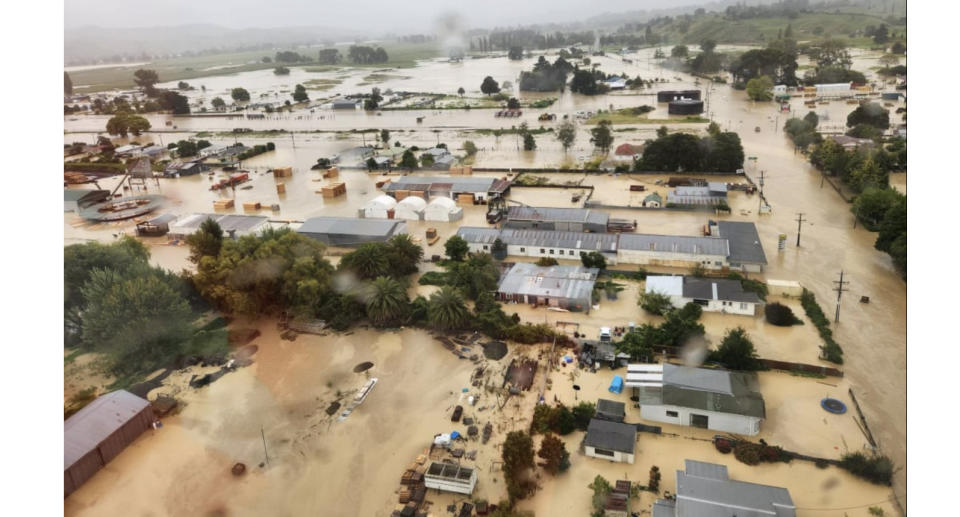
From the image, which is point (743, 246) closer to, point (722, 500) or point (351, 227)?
point (722, 500)

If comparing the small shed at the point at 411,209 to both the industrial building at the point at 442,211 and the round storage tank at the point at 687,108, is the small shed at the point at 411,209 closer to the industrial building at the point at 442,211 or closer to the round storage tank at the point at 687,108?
the industrial building at the point at 442,211

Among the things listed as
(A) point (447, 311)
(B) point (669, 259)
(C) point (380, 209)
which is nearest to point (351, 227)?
(C) point (380, 209)

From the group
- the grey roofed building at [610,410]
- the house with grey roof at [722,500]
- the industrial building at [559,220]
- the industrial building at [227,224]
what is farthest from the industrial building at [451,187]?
the house with grey roof at [722,500]

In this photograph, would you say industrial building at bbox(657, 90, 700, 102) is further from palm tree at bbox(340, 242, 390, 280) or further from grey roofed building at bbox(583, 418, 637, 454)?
grey roofed building at bbox(583, 418, 637, 454)

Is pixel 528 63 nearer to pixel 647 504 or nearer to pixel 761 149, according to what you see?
pixel 761 149

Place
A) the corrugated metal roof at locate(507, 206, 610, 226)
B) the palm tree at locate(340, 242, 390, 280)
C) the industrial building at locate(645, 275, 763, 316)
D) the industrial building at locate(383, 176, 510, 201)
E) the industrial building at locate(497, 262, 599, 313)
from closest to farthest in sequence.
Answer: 1. the industrial building at locate(645, 275, 763, 316)
2. the industrial building at locate(497, 262, 599, 313)
3. the palm tree at locate(340, 242, 390, 280)
4. the corrugated metal roof at locate(507, 206, 610, 226)
5. the industrial building at locate(383, 176, 510, 201)

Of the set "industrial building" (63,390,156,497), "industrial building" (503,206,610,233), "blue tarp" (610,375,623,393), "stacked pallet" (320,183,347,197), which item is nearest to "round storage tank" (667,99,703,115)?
"industrial building" (503,206,610,233)

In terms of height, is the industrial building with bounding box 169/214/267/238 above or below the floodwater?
above
